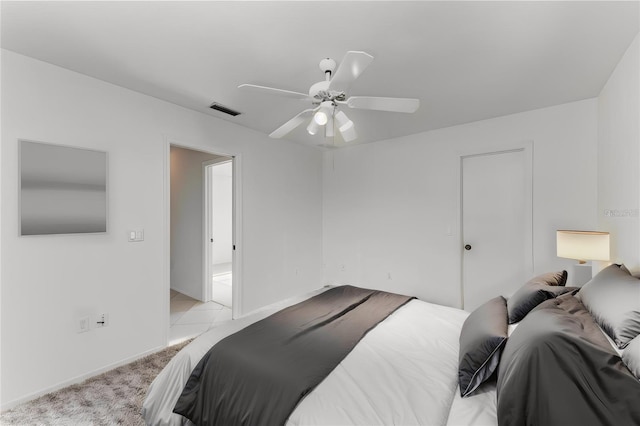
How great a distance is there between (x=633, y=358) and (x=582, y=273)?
6.83 ft

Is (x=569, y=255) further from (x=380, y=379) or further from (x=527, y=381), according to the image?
(x=380, y=379)

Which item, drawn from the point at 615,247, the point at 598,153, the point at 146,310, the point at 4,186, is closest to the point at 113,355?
the point at 146,310

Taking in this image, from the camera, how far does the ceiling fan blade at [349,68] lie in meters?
1.43

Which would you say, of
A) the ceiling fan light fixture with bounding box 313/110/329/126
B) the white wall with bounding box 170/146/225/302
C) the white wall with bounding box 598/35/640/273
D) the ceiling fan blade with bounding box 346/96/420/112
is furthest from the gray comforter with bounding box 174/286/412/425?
the white wall with bounding box 170/146/225/302

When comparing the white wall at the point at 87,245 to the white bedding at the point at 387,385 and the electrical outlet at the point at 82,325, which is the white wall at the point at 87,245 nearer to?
the electrical outlet at the point at 82,325

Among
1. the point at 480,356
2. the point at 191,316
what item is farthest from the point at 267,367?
the point at 191,316

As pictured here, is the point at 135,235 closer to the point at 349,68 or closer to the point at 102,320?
the point at 102,320

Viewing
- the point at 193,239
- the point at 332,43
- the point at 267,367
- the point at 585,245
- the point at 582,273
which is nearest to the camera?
the point at 267,367

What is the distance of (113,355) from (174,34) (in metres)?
2.58

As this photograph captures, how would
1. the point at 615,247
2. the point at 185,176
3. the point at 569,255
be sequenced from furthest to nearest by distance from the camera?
the point at 185,176 < the point at 569,255 < the point at 615,247

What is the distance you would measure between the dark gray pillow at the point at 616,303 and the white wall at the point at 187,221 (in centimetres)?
406

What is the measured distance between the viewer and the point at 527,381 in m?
0.99

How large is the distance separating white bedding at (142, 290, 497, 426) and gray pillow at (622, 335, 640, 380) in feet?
1.59

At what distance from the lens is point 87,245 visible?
91.6 inches
